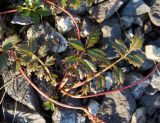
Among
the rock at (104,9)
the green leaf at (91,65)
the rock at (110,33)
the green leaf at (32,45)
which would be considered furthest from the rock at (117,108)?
the green leaf at (32,45)

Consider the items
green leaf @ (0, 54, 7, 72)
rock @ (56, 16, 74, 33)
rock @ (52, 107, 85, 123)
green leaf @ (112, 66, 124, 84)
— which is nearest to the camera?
green leaf @ (0, 54, 7, 72)

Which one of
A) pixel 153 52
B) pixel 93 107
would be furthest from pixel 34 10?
pixel 153 52

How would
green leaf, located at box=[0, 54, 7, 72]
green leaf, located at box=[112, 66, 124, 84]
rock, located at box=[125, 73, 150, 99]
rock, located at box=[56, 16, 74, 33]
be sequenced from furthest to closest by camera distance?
rock, located at box=[125, 73, 150, 99]
rock, located at box=[56, 16, 74, 33]
green leaf, located at box=[112, 66, 124, 84]
green leaf, located at box=[0, 54, 7, 72]

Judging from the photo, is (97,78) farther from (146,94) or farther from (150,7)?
(150,7)

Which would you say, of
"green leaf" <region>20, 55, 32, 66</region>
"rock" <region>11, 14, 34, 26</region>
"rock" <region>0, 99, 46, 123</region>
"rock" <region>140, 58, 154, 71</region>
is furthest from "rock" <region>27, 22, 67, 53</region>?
"rock" <region>140, 58, 154, 71</region>

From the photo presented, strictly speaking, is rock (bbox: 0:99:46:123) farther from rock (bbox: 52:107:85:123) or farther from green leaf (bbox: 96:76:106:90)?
green leaf (bbox: 96:76:106:90)

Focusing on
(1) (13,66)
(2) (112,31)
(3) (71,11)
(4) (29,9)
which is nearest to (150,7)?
(2) (112,31)
